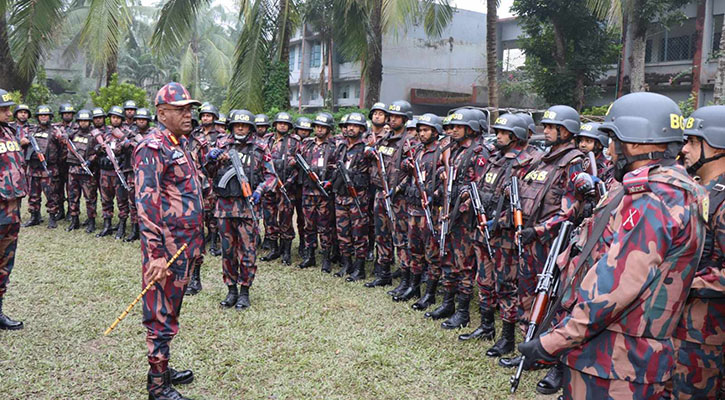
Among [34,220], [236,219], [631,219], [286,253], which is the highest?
[631,219]

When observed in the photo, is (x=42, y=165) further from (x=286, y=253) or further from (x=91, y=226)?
(x=286, y=253)

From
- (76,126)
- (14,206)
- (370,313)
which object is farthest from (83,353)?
(76,126)

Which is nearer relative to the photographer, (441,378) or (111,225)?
(441,378)

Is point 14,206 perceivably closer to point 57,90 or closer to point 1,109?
point 1,109

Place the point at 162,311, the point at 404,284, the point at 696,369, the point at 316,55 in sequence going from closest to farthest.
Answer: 1. the point at 696,369
2. the point at 162,311
3. the point at 404,284
4. the point at 316,55

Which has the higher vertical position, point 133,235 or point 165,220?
point 165,220

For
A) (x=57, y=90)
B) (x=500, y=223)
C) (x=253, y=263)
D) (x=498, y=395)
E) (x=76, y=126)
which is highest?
(x=57, y=90)

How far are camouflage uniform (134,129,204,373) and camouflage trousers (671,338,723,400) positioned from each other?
339 centimetres

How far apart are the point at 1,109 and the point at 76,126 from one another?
551 centimetres

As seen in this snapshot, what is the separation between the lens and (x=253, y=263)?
634 centimetres

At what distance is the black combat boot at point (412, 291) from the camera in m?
6.74

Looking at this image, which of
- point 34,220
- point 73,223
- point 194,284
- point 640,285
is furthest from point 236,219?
point 34,220

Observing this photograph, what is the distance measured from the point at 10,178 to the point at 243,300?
8.79ft

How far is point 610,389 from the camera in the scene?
7.91 feet
